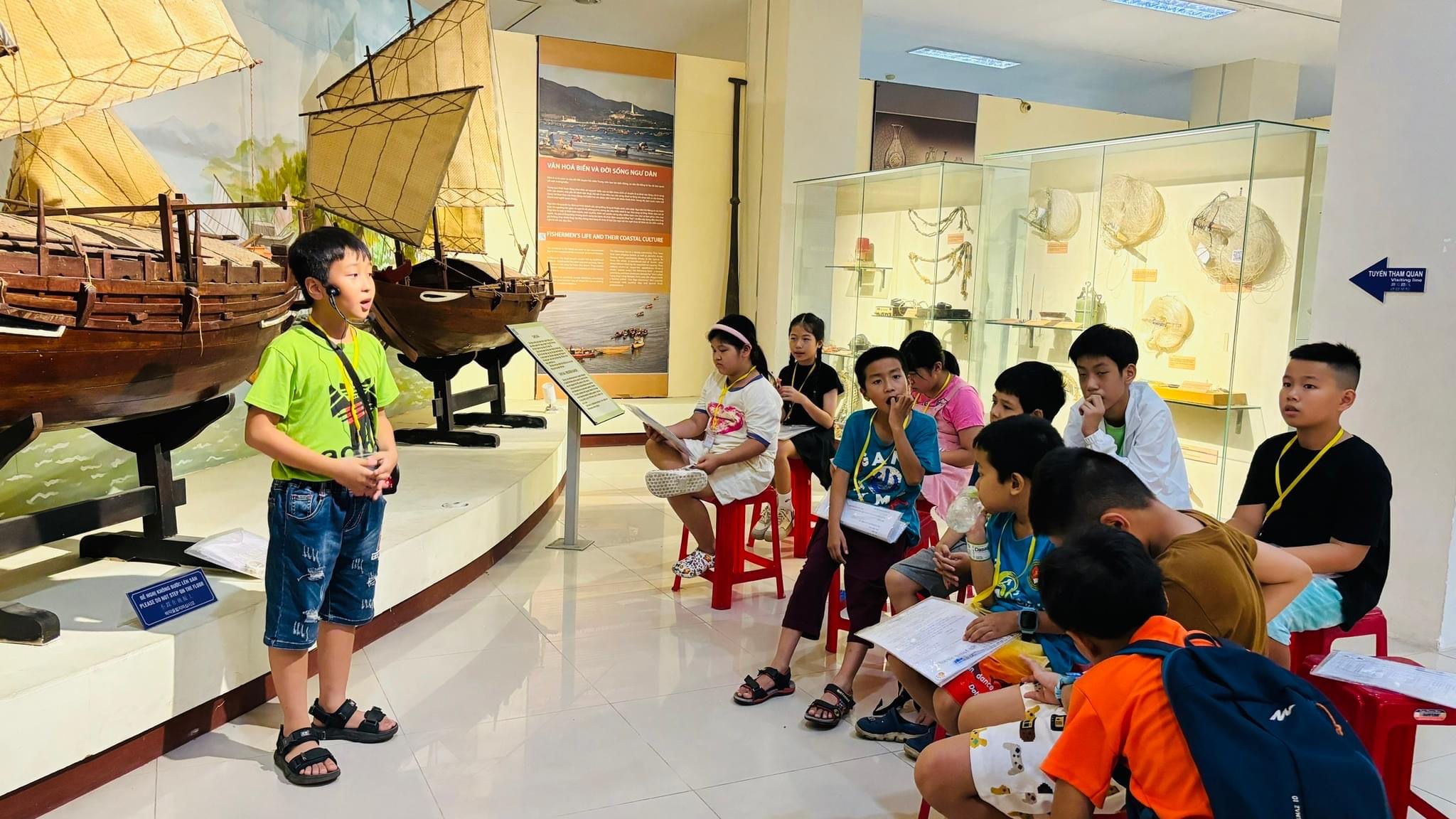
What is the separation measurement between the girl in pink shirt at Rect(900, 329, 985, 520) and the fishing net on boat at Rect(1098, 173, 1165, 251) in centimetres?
133

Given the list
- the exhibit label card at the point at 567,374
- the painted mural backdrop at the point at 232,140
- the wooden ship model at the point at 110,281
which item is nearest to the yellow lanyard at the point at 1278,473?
the exhibit label card at the point at 567,374

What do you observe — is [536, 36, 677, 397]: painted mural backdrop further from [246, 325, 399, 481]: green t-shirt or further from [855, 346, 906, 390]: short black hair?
[246, 325, 399, 481]: green t-shirt

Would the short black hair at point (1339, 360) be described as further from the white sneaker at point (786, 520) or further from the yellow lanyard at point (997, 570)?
the white sneaker at point (786, 520)

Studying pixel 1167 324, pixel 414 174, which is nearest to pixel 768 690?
pixel 1167 324

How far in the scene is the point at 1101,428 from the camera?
308 cm

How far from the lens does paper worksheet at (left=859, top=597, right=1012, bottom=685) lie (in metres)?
2.26

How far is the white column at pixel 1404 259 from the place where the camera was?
3771 mm

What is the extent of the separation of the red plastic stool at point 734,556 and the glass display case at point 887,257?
2185 millimetres

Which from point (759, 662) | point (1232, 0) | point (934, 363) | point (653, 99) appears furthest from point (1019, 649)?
point (1232, 0)

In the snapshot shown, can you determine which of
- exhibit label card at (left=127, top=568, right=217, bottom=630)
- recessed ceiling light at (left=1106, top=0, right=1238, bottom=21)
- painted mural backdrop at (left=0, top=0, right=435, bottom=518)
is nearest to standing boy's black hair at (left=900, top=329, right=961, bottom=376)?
exhibit label card at (left=127, top=568, right=217, bottom=630)

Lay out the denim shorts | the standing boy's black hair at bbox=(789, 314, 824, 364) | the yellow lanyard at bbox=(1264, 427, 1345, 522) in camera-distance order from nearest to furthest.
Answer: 1. the denim shorts
2. the yellow lanyard at bbox=(1264, 427, 1345, 522)
3. the standing boy's black hair at bbox=(789, 314, 824, 364)

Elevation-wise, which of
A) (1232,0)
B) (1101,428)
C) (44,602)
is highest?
(1232,0)

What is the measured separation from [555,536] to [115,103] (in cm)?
282

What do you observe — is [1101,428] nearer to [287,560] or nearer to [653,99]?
[287,560]
